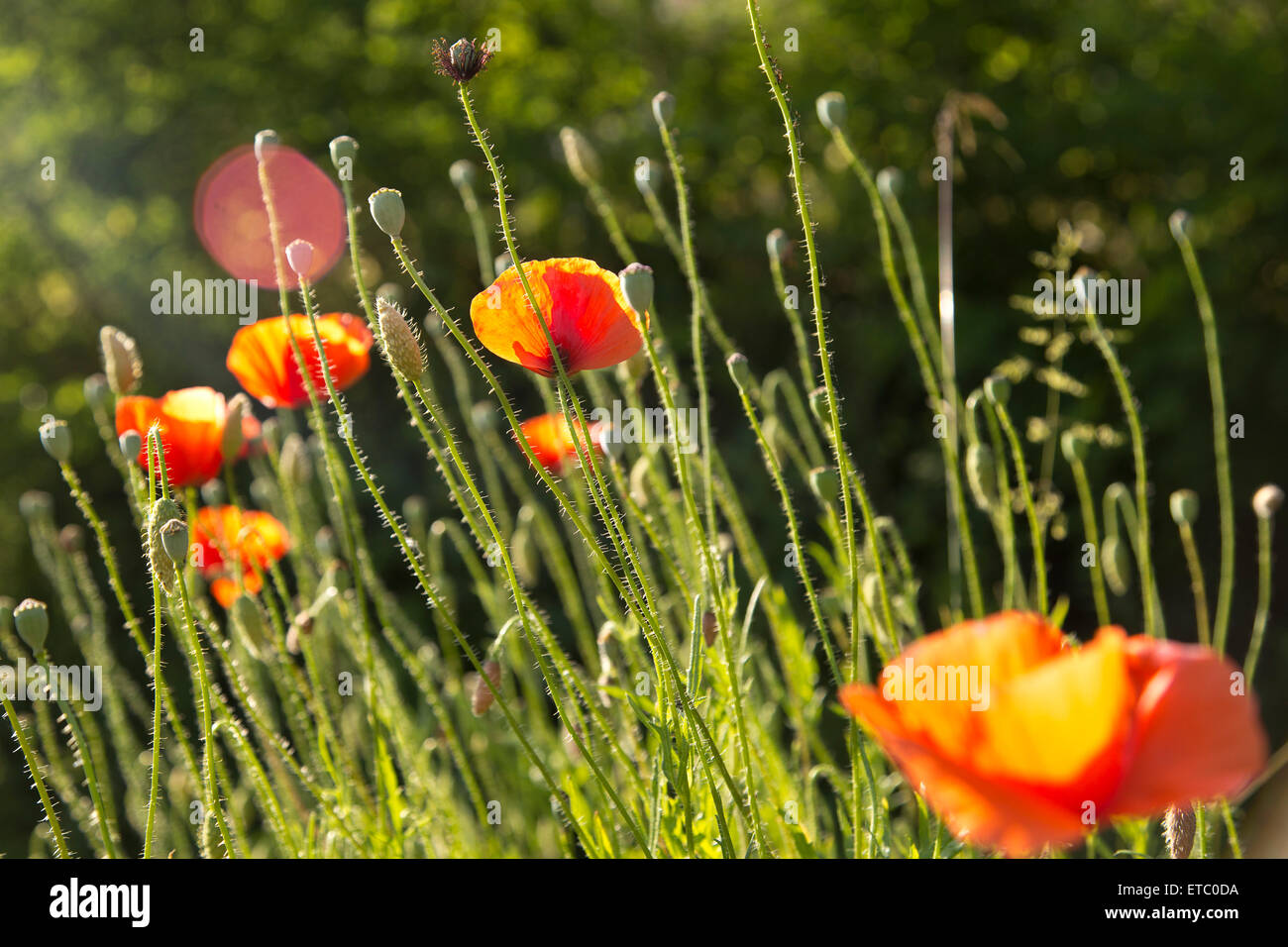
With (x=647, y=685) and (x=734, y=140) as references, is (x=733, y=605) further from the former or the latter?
(x=734, y=140)

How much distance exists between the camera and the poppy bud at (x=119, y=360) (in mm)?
1044

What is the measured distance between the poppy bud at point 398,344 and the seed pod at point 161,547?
175mm

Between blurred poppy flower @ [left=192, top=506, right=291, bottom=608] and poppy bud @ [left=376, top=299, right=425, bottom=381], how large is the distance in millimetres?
440

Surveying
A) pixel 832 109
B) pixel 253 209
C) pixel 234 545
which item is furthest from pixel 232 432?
pixel 253 209

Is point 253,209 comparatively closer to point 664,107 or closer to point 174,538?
point 664,107

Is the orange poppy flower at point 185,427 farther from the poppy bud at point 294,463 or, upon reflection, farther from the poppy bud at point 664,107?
the poppy bud at point 664,107

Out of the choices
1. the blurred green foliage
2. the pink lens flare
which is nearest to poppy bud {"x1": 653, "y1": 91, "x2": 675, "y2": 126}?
the blurred green foliage

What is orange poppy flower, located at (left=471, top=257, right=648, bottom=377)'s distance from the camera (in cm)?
80

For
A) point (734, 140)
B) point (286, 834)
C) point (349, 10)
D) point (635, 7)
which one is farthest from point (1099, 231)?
point (286, 834)

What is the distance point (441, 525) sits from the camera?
1.29 meters

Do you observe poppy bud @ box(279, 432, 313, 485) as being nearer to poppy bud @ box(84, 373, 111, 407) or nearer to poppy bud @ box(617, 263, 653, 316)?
poppy bud @ box(84, 373, 111, 407)

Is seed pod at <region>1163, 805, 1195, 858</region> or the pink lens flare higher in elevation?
the pink lens flare

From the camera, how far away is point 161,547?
741 mm

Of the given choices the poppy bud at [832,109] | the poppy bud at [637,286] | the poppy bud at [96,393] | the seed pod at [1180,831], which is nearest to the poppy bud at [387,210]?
the poppy bud at [637,286]
